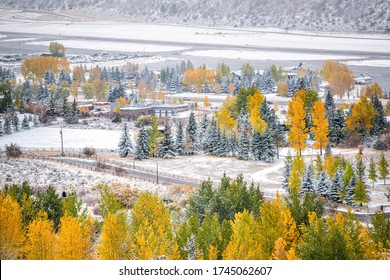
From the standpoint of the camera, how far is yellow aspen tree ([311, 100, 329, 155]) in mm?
20172

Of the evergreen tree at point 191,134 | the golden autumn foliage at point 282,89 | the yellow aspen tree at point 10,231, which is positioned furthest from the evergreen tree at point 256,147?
the golden autumn foliage at point 282,89

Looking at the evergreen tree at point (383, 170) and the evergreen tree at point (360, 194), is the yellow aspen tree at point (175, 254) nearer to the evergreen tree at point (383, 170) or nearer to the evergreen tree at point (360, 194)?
the evergreen tree at point (360, 194)

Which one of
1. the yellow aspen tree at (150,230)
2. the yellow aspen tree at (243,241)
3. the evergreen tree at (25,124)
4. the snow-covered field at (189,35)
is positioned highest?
the snow-covered field at (189,35)

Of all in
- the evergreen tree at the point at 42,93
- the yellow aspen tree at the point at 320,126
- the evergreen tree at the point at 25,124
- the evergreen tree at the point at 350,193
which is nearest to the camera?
the evergreen tree at the point at 350,193

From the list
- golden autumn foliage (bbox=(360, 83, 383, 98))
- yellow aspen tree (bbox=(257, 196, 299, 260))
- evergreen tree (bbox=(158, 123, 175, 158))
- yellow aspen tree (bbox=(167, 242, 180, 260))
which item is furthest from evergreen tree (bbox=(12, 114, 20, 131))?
golden autumn foliage (bbox=(360, 83, 383, 98))

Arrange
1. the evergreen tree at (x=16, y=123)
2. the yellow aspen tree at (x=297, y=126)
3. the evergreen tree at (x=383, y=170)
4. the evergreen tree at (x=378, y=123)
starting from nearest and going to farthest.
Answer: the evergreen tree at (x=383, y=170) < the evergreen tree at (x=16, y=123) < the yellow aspen tree at (x=297, y=126) < the evergreen tree at (x=378, y=123)

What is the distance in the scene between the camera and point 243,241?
38.7 ft

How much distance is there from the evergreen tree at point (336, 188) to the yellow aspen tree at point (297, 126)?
2417mm

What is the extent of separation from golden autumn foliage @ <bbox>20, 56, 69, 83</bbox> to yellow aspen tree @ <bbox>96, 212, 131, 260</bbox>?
480 inches

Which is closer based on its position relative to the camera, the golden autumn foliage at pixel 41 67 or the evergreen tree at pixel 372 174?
the evergreen tree at pixel 372 174

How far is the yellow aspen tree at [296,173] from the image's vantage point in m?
16.1

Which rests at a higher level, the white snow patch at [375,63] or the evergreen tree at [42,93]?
the white snow patch at [375,63]

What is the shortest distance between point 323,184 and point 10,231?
22.7 feet
